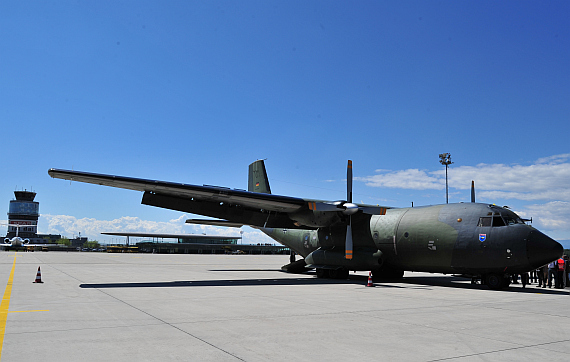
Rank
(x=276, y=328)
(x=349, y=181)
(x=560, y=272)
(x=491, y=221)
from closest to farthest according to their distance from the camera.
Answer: (x=276, y=328) → (x=491, y=221) → (x=560, y=272) → (x=349, y=181)

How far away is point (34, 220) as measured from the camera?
171m

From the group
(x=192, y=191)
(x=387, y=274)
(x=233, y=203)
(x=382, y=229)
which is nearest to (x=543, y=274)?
(x=387, y=274)

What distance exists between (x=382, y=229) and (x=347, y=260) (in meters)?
2.28

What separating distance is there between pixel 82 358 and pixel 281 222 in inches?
686

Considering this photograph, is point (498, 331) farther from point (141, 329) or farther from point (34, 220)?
point (34, 220)

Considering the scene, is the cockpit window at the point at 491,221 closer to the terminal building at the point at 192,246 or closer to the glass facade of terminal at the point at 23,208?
the terminal building at the point at 192,246

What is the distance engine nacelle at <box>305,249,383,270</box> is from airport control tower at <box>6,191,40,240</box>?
583 ft

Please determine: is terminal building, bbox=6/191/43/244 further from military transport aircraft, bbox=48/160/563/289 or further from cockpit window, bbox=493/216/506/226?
cockpit window, bbox=493/216/506/226

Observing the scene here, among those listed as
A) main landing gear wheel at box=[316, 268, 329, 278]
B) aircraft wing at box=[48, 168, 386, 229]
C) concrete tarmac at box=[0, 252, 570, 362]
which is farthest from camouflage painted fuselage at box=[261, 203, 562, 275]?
concrete tarmac at box=[0, 252, 570, 362]

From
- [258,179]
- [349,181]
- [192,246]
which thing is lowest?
[192,246]

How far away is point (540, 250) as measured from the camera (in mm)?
15320

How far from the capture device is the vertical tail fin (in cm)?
2789

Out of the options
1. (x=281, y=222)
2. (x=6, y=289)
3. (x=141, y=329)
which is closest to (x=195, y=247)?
(x=281, y=222)

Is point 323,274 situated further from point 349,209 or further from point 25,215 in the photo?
point 25,215
